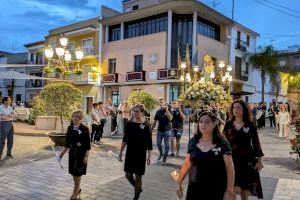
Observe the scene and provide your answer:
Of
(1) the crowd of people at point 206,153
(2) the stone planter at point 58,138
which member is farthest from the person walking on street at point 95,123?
(1) the crowd of people at point 206,153

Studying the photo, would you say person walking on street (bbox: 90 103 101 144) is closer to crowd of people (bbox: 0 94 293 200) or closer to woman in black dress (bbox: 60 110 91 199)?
crowd of people (bbox: 0 94 293 200)

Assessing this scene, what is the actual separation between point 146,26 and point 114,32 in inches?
184

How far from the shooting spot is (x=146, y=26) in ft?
107

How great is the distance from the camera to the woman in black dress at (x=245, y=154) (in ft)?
17.7

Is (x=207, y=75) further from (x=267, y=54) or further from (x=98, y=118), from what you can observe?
(x=267, y=54)

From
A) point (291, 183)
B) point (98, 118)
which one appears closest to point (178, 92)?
point (98, 118)

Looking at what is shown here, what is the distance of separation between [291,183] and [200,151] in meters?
5.16

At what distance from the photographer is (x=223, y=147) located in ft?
12.4

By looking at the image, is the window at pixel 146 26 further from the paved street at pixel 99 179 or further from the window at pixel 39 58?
the paved street at pixel 99 179

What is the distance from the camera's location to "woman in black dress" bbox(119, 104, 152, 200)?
629cm

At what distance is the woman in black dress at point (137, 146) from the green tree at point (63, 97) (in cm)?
984

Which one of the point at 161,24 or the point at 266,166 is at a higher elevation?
the point at 161,24

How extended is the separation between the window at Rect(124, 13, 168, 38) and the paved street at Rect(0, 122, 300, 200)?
21.0m

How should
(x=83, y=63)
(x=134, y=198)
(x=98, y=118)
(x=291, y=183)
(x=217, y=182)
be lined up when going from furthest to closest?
(x=83, y=63) → (x=98, y=118) → (x=291, y=183) → (x=134, y=198) → (x=217, y=182)
